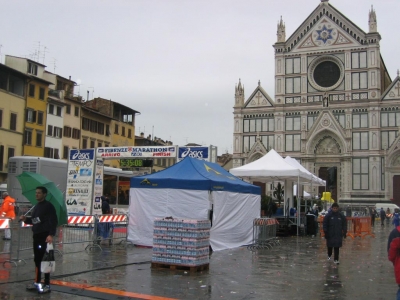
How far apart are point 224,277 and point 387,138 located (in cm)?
4569

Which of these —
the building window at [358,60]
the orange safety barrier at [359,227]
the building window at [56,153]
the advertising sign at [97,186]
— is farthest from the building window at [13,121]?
the building window at [358,60]

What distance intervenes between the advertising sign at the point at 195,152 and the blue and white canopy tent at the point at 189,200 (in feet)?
5.33

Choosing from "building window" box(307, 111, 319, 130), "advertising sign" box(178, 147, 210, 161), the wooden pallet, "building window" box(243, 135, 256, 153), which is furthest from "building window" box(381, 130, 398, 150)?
the wooden pallet

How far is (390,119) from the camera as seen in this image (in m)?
52.7

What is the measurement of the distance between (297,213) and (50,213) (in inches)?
701

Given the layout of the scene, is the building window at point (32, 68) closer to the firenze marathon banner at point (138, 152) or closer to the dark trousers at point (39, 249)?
the firenze marathon banner at point (138, 152)

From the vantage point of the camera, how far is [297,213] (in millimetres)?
25062

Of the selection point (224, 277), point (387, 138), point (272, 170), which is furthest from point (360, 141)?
point (224, 277)

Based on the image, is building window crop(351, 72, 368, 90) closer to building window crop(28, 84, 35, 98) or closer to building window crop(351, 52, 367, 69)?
building window crop(351, 52, 367, 69)

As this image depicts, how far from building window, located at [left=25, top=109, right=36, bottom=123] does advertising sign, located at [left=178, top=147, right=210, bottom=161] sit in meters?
29.4

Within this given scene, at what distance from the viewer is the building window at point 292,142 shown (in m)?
56.2

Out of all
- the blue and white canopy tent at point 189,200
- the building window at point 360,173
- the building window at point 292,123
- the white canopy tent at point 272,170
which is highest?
the building window at point 292,123

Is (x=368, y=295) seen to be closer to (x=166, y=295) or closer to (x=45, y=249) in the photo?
(x=166, y=295)

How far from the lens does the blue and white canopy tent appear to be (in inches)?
642
